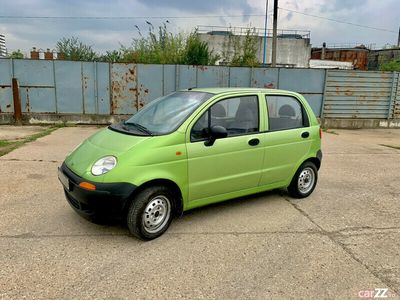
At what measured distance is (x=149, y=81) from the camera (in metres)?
11.8

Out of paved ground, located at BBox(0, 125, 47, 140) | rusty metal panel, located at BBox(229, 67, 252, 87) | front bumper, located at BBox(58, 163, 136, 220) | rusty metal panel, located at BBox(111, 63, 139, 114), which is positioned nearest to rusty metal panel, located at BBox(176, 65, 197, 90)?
rusty metal panel, located at BBox(229, 67, 252, 87)

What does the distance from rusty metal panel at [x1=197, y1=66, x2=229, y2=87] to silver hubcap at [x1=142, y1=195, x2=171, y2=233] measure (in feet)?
30.4

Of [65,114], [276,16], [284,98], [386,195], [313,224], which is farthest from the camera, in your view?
[276,16]

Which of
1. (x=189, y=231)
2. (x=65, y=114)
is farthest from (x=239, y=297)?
(x=65, y=114)

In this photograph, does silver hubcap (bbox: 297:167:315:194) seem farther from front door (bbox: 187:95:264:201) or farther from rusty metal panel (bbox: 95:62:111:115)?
rusty metal panel (bbox: 95:62:111:115)

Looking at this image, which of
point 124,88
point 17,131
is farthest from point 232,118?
point 17,131

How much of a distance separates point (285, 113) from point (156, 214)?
2354mm

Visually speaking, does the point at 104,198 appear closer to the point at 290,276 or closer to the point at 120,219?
the point at 120,219

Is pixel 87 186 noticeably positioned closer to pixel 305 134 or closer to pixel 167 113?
pixel 167 113

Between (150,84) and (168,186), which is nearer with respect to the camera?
(168,186)

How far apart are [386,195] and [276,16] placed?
1490cm

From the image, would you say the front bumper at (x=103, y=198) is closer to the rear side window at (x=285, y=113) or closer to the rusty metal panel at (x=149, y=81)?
the rear side window at (x=285, y=113)

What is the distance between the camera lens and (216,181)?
3756 millimetres

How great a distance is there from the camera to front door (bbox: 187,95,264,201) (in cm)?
356
